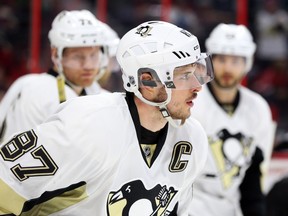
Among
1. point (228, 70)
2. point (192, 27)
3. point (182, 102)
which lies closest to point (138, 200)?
point (182, 102)

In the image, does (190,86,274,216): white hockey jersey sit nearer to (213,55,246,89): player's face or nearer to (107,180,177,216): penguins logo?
(213,55,246,89): player's face

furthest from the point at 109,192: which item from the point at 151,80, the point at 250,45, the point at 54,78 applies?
the point at 250,45

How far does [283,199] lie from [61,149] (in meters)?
2.21

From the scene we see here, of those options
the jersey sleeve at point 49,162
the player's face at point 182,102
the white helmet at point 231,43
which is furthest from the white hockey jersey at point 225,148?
the jersey sleeve at point 49,162

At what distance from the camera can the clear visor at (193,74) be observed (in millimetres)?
2938

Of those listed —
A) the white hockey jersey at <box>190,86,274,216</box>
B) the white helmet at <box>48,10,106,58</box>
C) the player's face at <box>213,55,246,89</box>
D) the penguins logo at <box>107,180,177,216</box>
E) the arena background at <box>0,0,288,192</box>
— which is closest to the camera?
the penguins logo at <box>107,180,177,216</box>

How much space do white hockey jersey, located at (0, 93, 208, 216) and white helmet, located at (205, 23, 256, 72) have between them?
1596 millimetres

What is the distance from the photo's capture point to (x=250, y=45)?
4.58 metres

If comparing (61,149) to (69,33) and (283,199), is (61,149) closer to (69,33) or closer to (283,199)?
(69,33)

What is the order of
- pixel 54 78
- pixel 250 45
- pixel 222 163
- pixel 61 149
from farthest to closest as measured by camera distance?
pixel 250 45, pixel 222 163, pixel 54 78, pixel 61 149

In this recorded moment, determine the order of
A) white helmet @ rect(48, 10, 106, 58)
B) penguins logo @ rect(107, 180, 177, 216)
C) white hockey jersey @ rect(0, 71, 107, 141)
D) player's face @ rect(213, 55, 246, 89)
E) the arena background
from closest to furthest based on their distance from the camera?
penguins logo @ rect(107, 180, 177, 216) < white hockey jersey @ rect(0, 71, 107, 141) < white helmet @ rect(48, 10, 106, 58) < player's face @ rect(213, 55, 246, 89) < the arena background

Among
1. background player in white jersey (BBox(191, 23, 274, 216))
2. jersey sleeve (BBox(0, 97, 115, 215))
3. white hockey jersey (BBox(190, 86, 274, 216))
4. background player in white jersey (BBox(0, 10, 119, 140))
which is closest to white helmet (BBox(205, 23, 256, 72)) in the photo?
background player in white jersey (BBox(191, 23, 274, 216))

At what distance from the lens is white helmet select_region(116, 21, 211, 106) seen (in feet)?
9.59

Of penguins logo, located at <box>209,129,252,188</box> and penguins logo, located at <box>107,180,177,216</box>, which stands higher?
penguins logo, located at <box>107,180,177,216</box>
